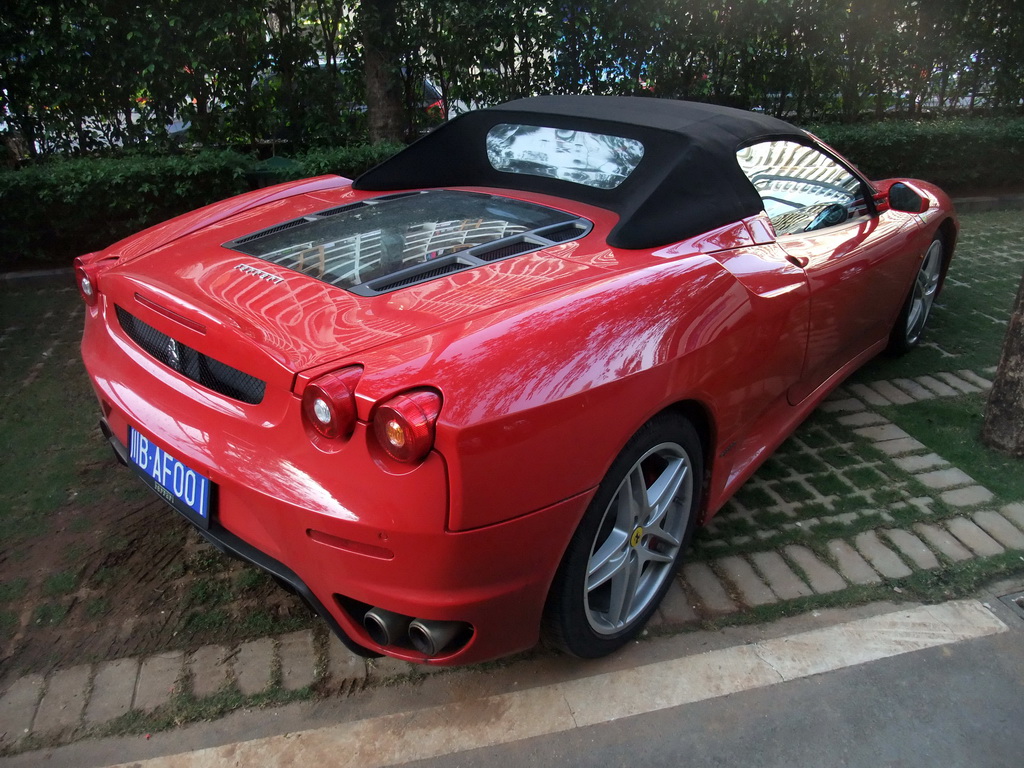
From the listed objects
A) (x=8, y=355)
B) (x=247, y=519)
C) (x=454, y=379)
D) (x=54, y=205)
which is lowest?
(x=8, y=355)

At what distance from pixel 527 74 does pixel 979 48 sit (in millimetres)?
4978

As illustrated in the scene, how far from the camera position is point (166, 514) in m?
3.06

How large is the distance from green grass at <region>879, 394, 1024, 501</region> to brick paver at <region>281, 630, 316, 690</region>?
2670 mm

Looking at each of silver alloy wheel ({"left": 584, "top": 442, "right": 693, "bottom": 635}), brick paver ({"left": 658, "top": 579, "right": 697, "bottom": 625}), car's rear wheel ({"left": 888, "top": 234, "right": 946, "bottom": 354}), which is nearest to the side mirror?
car's rear wheel ({"left": 888, "top": 234, "right": 946, "bottom": 354})

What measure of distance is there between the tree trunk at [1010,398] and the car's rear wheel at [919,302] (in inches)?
30.8

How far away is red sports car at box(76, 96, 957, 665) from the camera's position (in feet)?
6.12

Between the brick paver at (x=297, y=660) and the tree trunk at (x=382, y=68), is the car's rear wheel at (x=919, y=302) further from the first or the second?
the tree trunk at (x=382, y=68)

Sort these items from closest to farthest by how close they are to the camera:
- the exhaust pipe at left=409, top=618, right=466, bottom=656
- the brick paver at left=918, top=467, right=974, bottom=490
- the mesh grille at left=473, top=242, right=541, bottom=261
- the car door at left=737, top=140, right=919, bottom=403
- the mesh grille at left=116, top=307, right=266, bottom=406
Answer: the exhaust pipe at left=409, top=618, right=466, bottom=656 → the mesh grille at left=116, top=307, right=266, bottom=406 → the mesh grille at left=473, top=242, right=541, bottom=261 → the car door at left=737, top=140, right=919, bottom=403 → the brick paver at left=918, top=467, right=974, bottom=490

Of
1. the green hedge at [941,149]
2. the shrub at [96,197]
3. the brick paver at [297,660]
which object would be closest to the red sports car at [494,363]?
the brick paver at [297,660]

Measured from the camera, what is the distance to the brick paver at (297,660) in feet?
7.75

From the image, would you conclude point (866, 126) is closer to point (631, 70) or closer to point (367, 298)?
point (631, 70)

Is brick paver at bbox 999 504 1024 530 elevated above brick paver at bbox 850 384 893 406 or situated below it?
above

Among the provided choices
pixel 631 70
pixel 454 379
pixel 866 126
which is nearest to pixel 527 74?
pixel 631 70

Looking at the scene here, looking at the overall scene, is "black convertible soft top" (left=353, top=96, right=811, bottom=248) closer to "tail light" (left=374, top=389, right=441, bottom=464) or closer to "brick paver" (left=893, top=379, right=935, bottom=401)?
"tail light" (left=374, top=389, right=441, bottom=464)
